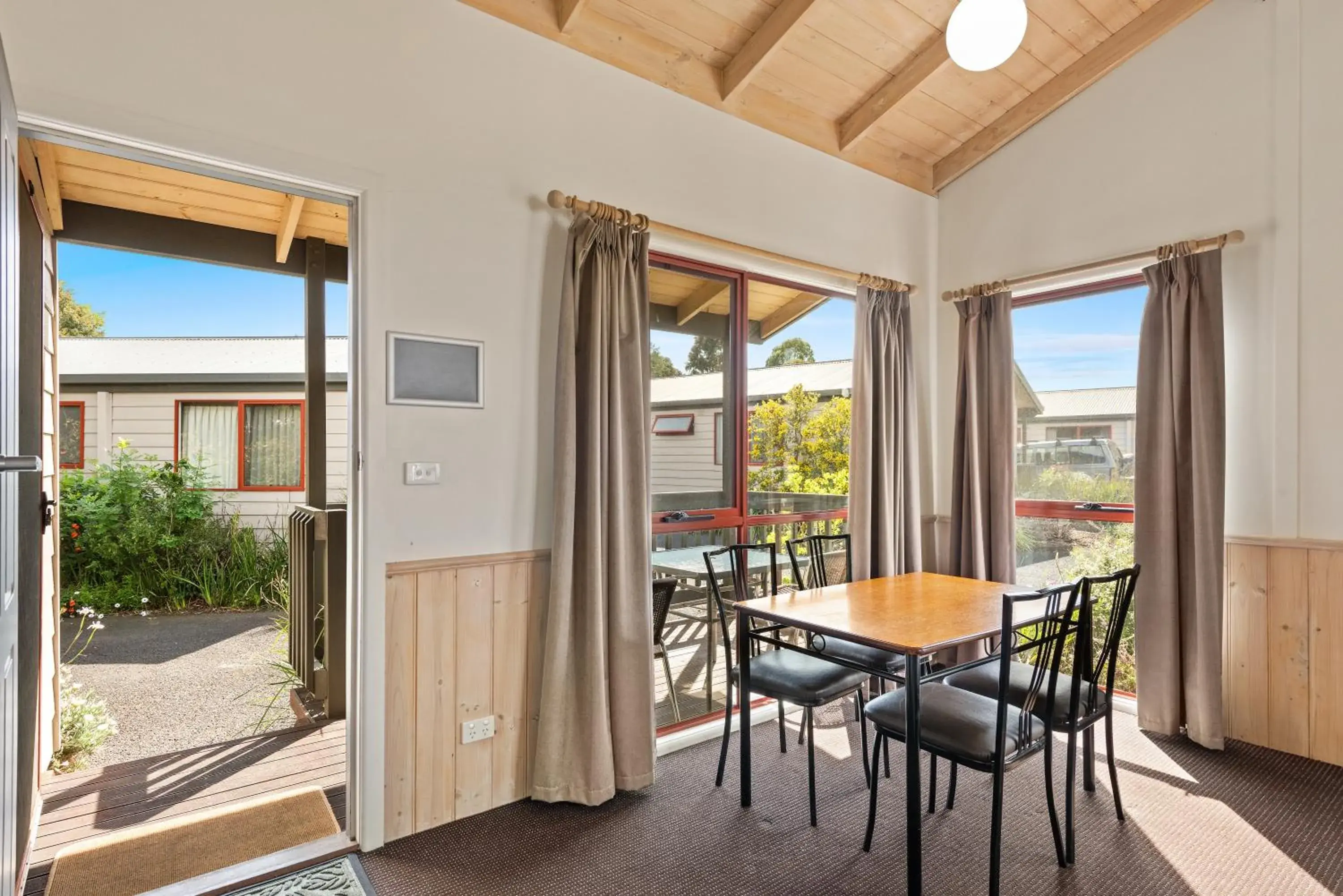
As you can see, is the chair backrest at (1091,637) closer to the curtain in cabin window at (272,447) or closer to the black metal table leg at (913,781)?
the black metal table leg at (913,781)

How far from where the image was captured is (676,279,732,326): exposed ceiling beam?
125 inches

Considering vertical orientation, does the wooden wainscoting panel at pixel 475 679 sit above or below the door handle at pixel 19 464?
below

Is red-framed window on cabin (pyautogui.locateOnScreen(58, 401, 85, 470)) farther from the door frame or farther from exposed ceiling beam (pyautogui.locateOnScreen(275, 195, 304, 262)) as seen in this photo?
the door frame

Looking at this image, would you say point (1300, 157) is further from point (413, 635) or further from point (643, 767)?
point (413, 635)

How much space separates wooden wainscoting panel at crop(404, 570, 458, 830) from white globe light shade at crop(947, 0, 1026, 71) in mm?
2452

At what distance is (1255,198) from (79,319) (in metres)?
9.56

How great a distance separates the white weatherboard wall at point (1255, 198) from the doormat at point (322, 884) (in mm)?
3549

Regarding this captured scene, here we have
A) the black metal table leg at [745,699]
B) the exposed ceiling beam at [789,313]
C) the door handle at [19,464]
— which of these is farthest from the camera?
the exposed ceiling beam at [789,313]

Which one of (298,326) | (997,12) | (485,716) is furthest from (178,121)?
(298,326)

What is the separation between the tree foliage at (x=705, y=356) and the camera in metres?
3.21

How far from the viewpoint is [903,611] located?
2420 mm

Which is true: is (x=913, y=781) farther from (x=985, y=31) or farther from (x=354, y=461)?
(x=985, y=31)

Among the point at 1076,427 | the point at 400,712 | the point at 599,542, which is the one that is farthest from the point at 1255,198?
the point at 400,712

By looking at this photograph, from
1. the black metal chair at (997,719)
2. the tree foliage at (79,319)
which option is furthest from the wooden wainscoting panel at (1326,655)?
the tree foliage at (79,319)
